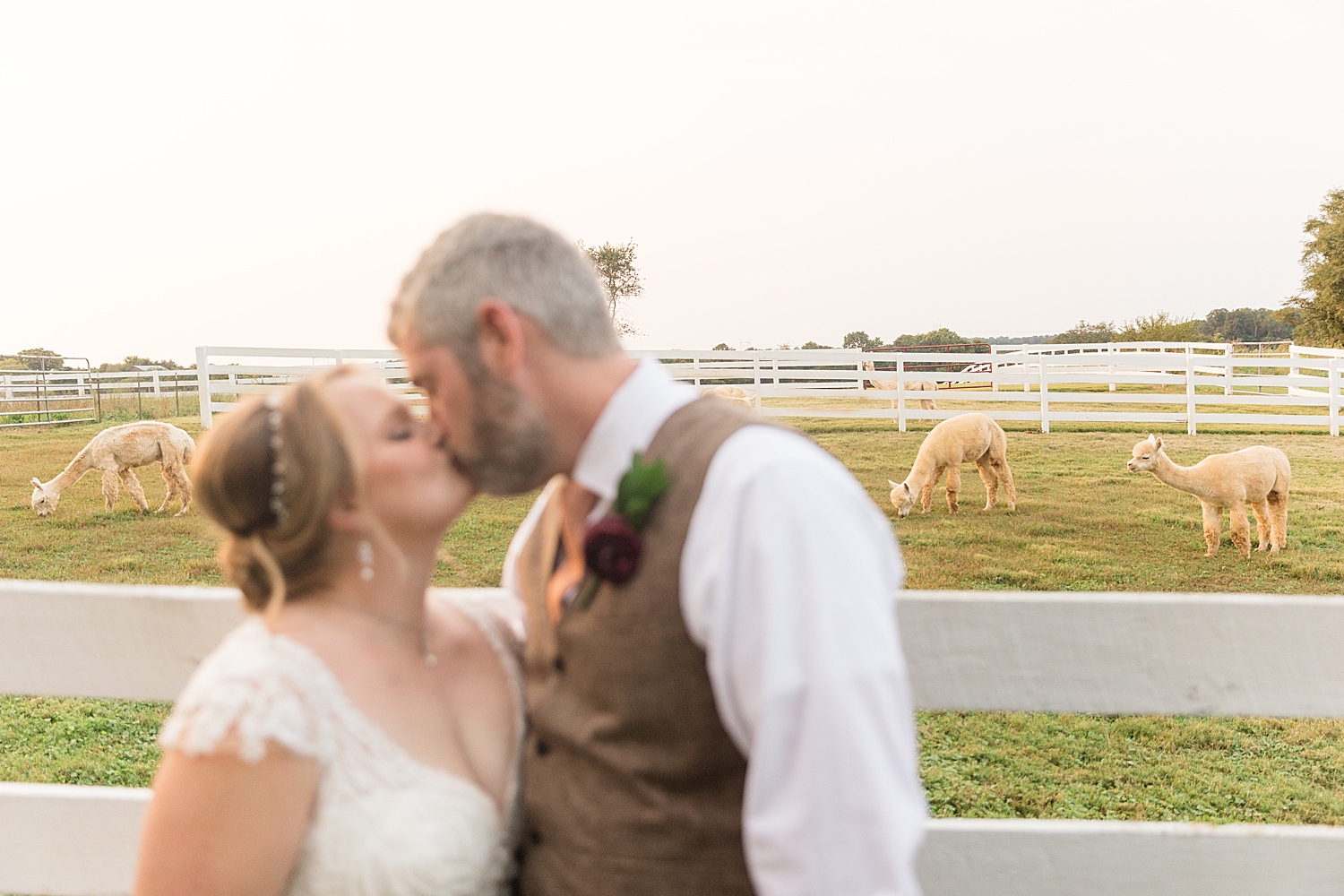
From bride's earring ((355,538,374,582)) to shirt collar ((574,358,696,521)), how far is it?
370mm

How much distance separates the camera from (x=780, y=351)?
18.2 m

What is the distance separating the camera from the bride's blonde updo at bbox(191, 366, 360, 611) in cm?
140

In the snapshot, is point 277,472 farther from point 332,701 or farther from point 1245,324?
point 1245,324

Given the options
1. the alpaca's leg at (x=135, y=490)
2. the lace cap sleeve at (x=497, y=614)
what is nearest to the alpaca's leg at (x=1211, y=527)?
the lace cap sleeve at (x=497, y=614)

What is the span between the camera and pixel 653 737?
124 cm

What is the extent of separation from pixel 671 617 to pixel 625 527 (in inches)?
5.0

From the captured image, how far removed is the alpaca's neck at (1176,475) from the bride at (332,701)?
27.2 feet

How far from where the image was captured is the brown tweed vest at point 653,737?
1217 mm

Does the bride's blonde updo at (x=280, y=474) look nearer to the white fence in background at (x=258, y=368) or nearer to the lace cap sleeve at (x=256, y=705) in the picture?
the lace cap sleeve at (x=256, y=705)

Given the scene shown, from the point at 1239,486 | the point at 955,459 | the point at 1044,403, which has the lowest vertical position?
the point at 1239,486

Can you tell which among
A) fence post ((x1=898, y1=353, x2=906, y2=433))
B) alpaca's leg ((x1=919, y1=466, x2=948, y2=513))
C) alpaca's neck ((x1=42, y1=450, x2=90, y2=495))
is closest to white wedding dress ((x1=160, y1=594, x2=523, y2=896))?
alpaca's leg ((x1=919, y1=466, x2=948, y2=513))

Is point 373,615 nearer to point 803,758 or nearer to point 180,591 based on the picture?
point 180,591

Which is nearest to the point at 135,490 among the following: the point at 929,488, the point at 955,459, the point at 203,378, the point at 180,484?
the point at 180,484

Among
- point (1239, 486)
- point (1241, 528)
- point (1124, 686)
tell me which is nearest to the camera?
point (1124, 686)
